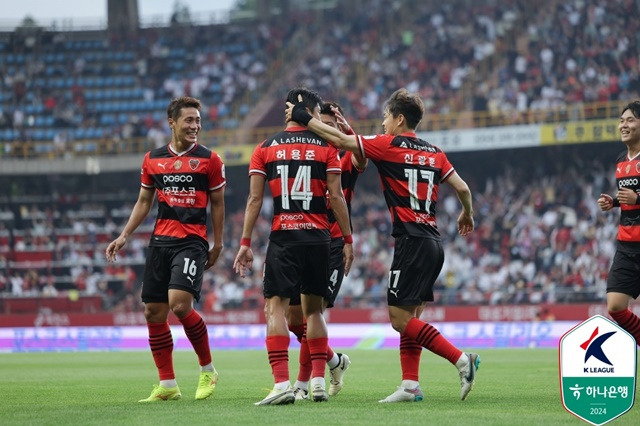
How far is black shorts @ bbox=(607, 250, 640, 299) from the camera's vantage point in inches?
397

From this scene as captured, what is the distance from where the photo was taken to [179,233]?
955 centimetres

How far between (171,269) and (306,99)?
1951mm

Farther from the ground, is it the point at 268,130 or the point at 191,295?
the point at 268,130

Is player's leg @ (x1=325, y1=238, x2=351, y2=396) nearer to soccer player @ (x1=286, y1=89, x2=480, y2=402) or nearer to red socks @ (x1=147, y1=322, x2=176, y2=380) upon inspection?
soccer player @ (x1=286, y1=89, x2=480, y2=402)

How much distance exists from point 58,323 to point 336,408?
24.9 meters

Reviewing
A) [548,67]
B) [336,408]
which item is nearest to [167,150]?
[336,408]

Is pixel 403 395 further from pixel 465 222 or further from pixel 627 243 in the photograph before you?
pixel 627 243

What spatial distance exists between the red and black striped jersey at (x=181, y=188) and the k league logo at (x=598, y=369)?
14.1 ft

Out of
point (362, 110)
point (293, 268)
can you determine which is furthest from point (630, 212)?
point (362, 110)

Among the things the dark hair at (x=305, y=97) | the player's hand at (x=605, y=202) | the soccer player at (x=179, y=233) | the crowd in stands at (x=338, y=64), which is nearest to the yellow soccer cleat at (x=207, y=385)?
the soccer player at (x=179, y=233)

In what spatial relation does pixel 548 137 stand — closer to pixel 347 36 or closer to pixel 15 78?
pixel 347 36

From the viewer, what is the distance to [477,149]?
3281cm

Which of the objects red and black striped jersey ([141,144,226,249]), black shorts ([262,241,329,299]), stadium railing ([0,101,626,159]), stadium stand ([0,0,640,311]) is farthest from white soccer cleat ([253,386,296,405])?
stadium railing ([0,101,626,159])

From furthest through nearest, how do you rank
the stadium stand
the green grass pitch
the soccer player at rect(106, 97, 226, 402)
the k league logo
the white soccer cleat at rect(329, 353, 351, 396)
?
the stadium stand, the white soccer cleat at rect(329, 353, 351, 396), the soccer player at rect(106, 97, 226, 402), the green grass pitch, the k league logo
